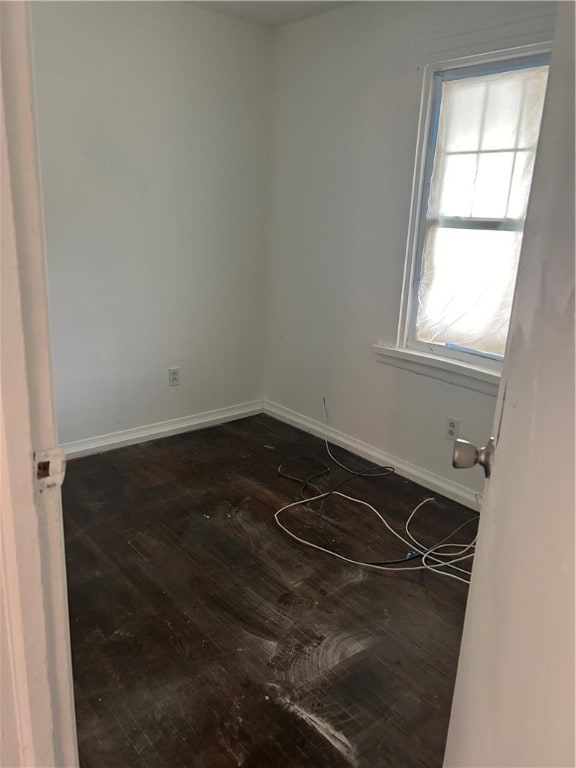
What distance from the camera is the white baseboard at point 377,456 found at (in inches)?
112

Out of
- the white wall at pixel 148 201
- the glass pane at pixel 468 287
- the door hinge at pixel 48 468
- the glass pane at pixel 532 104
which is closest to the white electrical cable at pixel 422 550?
the glass pane at pixel 468 287

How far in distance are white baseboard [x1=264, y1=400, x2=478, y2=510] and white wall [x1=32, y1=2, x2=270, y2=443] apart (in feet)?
1.37

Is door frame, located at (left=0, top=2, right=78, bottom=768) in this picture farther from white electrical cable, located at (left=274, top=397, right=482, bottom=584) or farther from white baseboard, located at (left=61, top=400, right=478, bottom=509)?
white baseboard, located at (left=61, top=400, right=478, bottom=509)

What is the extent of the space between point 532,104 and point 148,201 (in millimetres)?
1900

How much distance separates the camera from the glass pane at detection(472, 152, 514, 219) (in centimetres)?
249

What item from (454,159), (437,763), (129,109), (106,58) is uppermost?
(106,58)

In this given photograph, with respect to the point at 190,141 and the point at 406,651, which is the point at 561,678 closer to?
the point at 406,651

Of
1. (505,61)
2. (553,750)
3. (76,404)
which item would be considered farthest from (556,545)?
(76,404)

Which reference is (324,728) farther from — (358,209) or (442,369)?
(358,209)

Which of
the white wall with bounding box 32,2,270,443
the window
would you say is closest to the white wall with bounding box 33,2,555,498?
the white wall with bounding box 32,2,270,443

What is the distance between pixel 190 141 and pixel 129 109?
14.7 inches

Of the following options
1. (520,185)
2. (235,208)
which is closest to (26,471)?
(520,185)

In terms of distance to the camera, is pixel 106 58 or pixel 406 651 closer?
pixel 406 651

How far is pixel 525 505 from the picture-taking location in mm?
719
